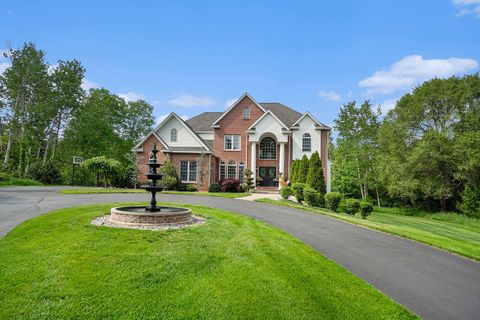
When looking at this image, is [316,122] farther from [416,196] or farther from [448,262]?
[448,262]

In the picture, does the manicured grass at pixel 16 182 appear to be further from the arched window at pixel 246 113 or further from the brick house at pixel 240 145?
the arched window at pixel 246 113

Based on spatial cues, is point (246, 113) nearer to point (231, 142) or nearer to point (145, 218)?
point (231, 142)

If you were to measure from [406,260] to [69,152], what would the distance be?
41314 millimetres

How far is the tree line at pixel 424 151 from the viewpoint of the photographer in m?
26.6

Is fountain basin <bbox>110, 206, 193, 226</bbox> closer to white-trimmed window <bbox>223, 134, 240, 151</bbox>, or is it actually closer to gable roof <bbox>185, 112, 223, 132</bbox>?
white-trimmed window <bbox>223, 134, 240, 151</bbox>

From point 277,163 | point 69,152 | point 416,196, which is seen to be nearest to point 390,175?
point 416,196

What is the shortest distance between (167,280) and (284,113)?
29814mm

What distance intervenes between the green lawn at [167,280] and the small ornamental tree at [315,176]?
15.5 metres

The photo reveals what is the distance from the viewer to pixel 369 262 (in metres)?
6.95

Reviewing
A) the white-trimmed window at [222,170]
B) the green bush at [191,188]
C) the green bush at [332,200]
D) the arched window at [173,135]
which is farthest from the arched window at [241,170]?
the green bush at [332,200]

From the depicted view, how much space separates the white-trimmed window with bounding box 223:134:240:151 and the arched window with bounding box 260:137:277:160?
2.57 metres

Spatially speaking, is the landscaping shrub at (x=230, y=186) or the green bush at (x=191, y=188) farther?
the green bush at (x=191, y=188)

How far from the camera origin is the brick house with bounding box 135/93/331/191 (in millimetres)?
27906

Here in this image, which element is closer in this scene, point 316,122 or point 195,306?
point 195,306
